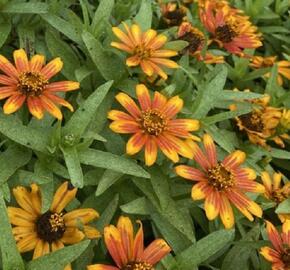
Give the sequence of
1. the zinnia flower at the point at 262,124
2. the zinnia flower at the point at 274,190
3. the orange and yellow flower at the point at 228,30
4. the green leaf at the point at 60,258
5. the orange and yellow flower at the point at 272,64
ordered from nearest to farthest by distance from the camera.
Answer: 1. the green leaf at the point at 60,258
2. the zinnia flower at the point at 274,190
3. the zinnia flower at the point at 262,124
4. the orange and yellow flower at the point at 228,30
5. the orange and yellow flower at the point at 272,64

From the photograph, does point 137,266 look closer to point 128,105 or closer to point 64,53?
point 128,105

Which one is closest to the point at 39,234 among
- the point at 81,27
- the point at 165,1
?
the point at 81,27

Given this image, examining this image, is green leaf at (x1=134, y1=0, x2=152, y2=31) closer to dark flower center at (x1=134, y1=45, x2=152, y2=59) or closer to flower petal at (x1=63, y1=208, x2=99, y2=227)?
dark flower center at (x1=134, y1=45, x2=152, y2=59)

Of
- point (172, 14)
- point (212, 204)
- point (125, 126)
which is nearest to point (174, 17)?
point (172, 14)

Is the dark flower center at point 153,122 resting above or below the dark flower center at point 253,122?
above

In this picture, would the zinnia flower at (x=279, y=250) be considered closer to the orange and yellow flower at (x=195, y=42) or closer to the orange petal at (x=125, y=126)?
the orange petal at (x=125, y=126)

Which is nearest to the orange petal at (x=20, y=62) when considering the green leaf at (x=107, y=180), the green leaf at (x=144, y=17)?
the green leaf at (x=107, y=180)
